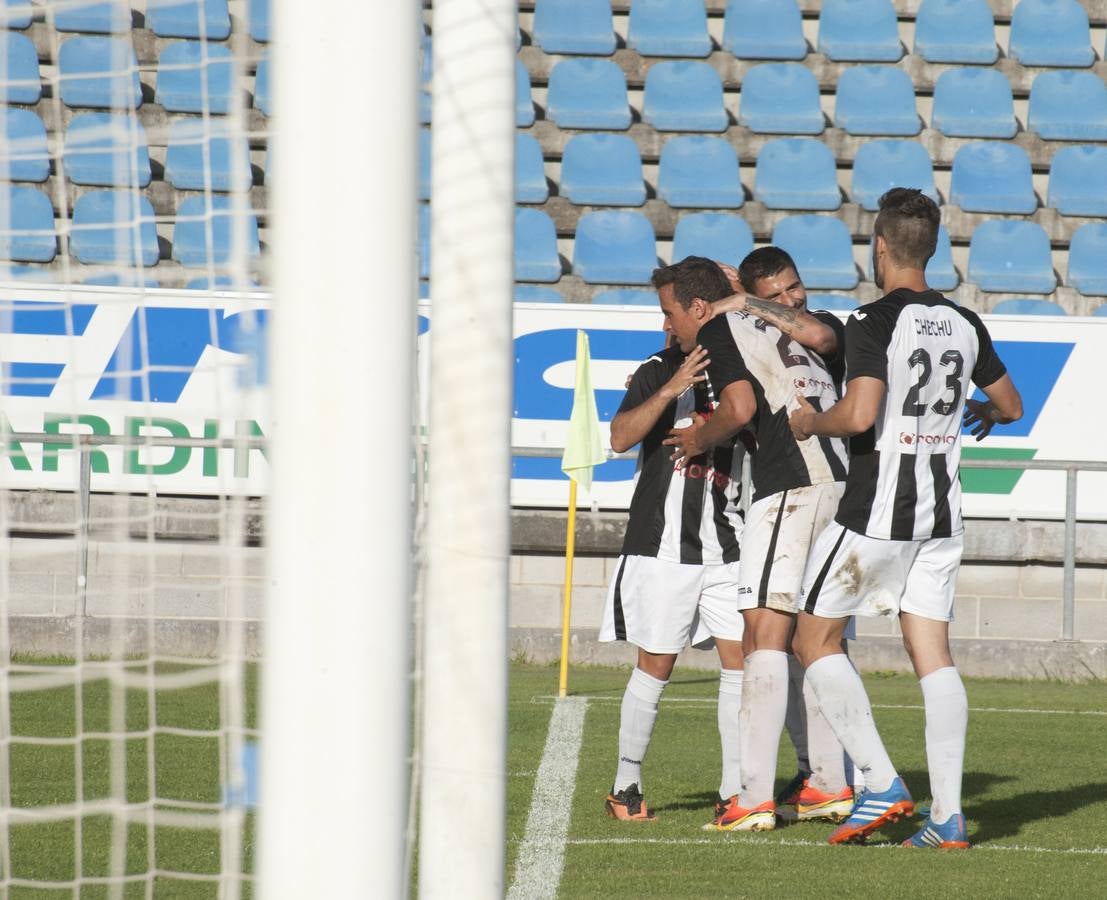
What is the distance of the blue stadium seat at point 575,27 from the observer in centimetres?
1393

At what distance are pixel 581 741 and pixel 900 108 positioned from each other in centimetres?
828

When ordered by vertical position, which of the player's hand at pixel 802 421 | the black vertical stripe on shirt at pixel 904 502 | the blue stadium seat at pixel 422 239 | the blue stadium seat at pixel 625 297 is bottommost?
the black vertical stripe on shirt at pixel 904 502

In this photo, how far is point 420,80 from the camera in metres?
2.21

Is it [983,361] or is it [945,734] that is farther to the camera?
[983,361]

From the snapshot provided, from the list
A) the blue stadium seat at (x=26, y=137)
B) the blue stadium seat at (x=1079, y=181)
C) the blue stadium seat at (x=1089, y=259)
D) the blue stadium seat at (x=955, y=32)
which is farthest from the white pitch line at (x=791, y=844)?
the blue stadium seat at (x=955, y=32)

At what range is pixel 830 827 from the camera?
5.12 meters

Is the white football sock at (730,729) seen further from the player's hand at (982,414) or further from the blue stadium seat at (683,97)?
the blue stadium seat at (683,97)

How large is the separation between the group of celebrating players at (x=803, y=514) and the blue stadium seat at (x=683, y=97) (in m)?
7.80

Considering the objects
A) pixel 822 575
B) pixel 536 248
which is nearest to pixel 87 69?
pixel 536 248

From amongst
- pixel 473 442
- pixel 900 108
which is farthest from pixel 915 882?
pixel 900 108

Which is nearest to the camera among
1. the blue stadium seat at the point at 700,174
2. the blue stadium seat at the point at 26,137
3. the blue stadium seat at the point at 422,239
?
the blue stadium seat at the point at 422,239

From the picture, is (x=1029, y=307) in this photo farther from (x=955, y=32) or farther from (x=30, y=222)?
(x=30, y=222)

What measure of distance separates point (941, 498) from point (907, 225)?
785 mm

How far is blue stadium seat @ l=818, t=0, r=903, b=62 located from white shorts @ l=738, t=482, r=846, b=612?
9.54 m
